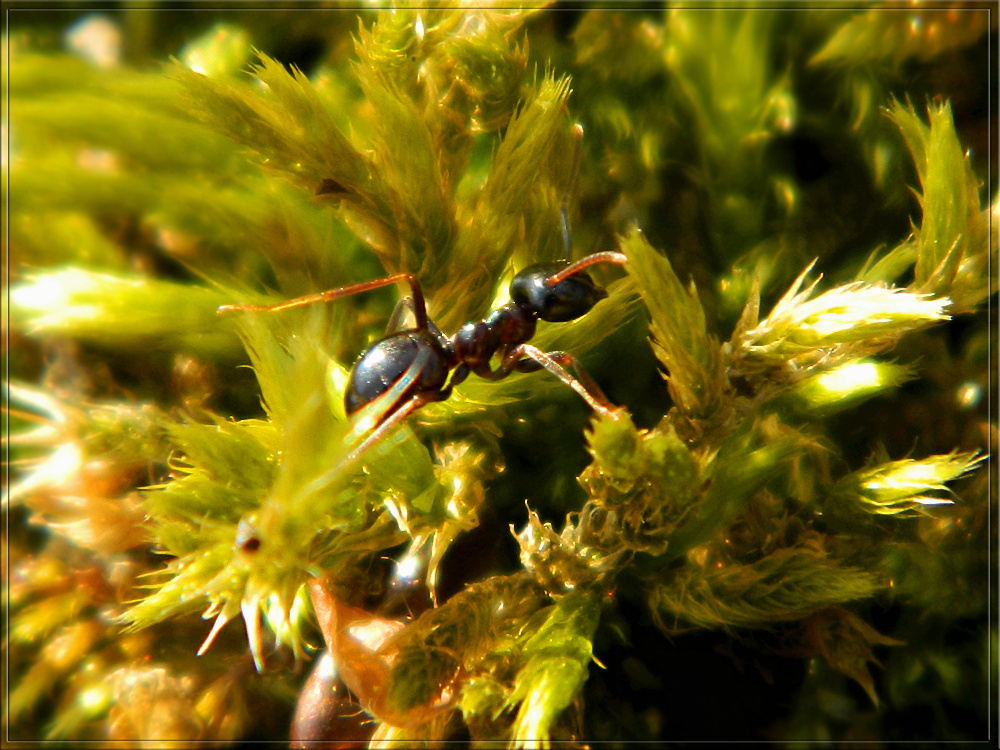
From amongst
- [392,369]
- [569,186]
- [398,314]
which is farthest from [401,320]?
[569,186]

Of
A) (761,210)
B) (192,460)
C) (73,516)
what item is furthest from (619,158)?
(73,516)

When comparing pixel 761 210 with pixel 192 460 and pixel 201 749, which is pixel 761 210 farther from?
pixel 201 749

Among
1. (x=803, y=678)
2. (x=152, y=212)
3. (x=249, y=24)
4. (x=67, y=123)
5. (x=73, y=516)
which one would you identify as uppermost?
(x=249, y=24)

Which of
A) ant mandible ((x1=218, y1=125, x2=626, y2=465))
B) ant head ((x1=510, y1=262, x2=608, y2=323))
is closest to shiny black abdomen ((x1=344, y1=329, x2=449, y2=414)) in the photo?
ant mandible ((x1=218, y1=125, x2=626, y2=465))

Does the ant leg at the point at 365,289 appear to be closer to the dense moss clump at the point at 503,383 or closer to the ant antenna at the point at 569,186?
the dense moss clump at the point at 503,383

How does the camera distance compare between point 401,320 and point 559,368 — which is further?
point 401,320

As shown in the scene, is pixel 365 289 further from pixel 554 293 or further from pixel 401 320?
pixel 554 293
